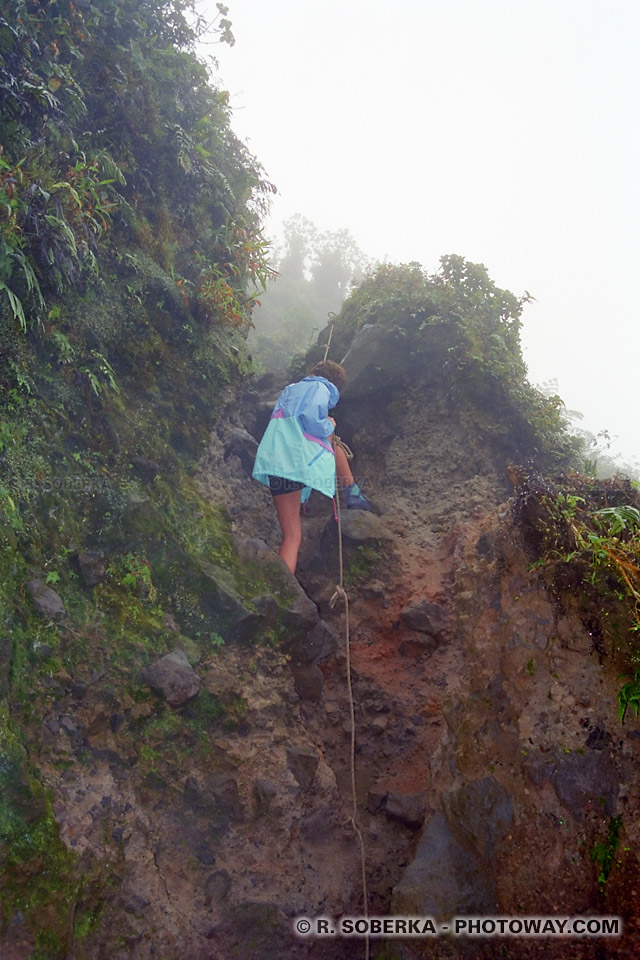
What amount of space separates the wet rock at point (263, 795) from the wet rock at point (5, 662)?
194cm

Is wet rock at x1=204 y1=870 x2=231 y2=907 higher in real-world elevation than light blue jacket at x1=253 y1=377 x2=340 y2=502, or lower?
lower

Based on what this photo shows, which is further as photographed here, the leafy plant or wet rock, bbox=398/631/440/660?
wet rock, bbox=398/631/440/660

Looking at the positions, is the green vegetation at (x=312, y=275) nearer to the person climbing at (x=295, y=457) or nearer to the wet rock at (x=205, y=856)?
the person climbing at (x=295, y=457)

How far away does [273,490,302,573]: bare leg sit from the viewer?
5.71m

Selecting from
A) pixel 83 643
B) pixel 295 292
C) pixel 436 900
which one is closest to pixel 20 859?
pixel 83 643

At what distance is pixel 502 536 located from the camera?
427 centimetres

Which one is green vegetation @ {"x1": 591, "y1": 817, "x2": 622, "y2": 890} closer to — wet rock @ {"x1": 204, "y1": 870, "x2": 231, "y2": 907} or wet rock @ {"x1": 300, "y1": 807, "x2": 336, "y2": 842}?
wet rock @ {"x1": 300, "y1": 807, "x2": 336, "y2": 842}

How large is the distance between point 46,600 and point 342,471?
4.17 m

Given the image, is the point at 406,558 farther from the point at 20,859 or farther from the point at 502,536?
the point at 20,859

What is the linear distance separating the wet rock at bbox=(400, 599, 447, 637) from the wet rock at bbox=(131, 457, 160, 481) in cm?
291

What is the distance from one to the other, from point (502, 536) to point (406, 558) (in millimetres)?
1933

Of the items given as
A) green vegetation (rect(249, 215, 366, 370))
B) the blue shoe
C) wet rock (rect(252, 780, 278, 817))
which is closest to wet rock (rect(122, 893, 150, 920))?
wet rock (rect(252, 780, 278, 817))

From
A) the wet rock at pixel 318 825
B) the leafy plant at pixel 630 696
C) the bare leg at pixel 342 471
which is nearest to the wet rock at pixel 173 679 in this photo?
the wet rock at pixel 318 825

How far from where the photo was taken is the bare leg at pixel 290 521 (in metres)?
5.71
